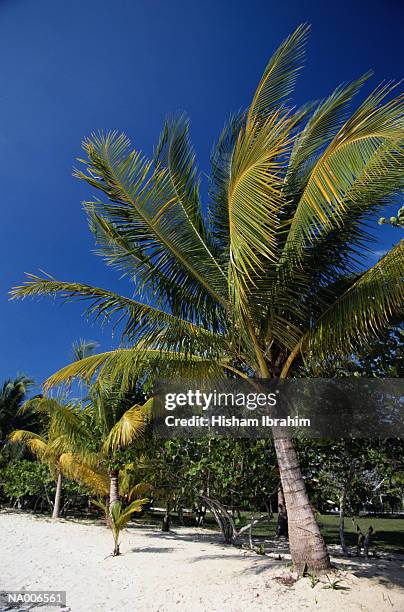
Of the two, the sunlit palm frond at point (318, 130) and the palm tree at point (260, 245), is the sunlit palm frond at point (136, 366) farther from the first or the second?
the sunlit palm frond at point (318, 130)

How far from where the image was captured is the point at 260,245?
4.96m

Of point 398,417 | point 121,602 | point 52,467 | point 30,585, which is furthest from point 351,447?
point 52,467

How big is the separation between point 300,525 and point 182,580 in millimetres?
1996

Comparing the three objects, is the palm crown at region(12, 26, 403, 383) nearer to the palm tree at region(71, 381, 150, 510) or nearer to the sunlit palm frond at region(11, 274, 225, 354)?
the sunlit palm frond at region(11, 274, 225, 354)

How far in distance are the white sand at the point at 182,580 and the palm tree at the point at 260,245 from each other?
66 centimetres

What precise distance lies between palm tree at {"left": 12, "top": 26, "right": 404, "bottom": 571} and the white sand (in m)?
0.66

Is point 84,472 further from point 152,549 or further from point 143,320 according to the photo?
point 143,320

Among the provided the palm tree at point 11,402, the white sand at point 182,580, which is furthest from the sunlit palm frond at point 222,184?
the palm tree at point 11,402

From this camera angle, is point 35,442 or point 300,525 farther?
point 35,442

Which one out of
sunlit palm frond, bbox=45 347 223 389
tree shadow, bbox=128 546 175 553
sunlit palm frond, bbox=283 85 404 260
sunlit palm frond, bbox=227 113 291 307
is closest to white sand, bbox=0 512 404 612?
Answer: tree shadow, bbox=128 546 175 553

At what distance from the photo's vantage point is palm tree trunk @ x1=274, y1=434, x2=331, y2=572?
19.1 feet

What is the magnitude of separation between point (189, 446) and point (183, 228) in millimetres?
5564

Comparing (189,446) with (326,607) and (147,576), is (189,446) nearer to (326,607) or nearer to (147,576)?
(147,576)

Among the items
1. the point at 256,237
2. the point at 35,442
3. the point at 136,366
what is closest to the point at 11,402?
the point at 35,442
